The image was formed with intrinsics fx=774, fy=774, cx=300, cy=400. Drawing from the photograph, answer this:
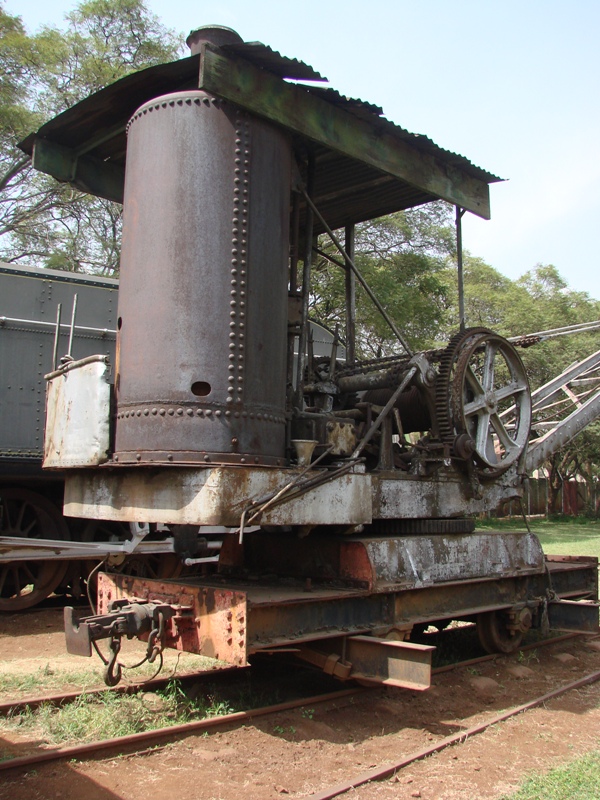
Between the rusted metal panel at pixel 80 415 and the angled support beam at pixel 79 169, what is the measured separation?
208 centimetres

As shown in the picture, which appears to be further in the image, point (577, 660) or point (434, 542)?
point (577, 660)

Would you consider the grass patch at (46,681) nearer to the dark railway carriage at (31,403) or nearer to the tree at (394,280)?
the dark railway carriage at (31,403)

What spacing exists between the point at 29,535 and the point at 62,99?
47.7 ft

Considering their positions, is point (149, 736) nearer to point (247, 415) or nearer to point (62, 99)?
point (247, 415)

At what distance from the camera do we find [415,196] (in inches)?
310

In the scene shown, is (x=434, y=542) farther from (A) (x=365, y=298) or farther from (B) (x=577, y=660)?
(A) (x=365, y=298)

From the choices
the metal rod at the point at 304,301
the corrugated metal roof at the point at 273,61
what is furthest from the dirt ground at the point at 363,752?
Result: the corrugated metal roof at the point at 273,61

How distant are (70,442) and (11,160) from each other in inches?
665

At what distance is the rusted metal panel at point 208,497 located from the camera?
16.3 ft

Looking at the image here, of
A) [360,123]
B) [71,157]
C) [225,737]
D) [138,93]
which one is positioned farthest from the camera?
[71,157]

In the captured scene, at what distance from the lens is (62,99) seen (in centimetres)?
2033

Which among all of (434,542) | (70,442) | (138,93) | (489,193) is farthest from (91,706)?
(489,193)

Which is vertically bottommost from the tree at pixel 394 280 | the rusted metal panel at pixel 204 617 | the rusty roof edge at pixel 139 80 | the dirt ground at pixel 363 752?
the dirt ground at pixel 363 752

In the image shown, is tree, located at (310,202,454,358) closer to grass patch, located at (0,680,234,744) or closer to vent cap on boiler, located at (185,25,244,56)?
vent cap on boiler, located at (185,25,244,56)
